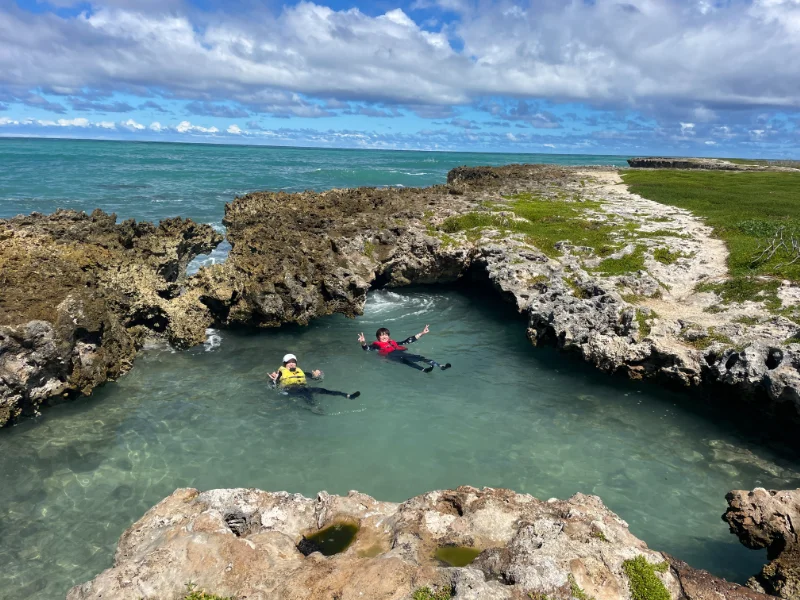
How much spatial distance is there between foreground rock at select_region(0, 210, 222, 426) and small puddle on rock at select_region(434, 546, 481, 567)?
12640 millimetres

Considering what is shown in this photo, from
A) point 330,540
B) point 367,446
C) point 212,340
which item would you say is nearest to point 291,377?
point 367,446

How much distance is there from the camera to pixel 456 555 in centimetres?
750

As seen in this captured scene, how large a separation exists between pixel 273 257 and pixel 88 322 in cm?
791

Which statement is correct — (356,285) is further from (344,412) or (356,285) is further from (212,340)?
(344,412)

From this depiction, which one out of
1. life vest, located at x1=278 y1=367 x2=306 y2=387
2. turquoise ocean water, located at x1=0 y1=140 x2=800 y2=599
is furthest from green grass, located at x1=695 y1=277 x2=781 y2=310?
life vest, located at x1=278 y1=367 x2=306 y2=387

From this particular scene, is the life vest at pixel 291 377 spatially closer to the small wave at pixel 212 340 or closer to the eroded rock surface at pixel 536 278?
the small wave at pixel 212 340

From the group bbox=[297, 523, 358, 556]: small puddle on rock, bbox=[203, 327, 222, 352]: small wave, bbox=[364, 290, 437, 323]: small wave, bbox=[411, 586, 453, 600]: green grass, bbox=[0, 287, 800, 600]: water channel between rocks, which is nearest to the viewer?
bbox=[411, 586, 453, 600]: green grass

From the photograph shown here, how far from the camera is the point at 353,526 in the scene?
850 centimetres

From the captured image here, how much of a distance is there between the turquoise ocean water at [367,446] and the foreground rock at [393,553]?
10.8 feet

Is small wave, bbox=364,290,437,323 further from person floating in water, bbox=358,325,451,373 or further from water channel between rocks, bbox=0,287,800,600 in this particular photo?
water channel between rocks, bbox=0,287,800,600

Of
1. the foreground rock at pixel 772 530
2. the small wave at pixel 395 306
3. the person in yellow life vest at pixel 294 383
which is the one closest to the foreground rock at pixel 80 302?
the person in yellow life vest at pixel 294 383

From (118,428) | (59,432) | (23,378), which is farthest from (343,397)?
(23,378)

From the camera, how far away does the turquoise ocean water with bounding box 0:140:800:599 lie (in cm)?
1077

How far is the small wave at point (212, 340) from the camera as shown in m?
18.9
